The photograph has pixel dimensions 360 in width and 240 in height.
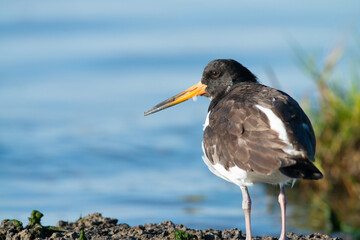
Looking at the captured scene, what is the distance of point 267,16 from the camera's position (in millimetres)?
18266

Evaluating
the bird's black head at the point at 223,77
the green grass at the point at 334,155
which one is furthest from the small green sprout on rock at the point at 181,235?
the green grass at the point at 334,155

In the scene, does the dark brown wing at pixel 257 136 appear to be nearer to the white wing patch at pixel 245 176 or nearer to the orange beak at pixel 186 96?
the white wing patch at pixel 245 176

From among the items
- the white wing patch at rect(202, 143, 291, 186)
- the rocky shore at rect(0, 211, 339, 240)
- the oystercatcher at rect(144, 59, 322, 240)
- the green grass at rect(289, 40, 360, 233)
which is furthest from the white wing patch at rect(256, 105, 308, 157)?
the green grass at rect(289, 40, 360, 233)

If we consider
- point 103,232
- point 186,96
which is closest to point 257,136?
point 103,232

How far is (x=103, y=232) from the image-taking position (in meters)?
6.30

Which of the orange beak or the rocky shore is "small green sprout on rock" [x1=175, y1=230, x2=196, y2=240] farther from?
the orange beak

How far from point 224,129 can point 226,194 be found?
480cm

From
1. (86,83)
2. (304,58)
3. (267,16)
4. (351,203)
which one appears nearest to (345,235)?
(351,203)

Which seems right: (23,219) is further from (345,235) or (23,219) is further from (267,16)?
(267,16)

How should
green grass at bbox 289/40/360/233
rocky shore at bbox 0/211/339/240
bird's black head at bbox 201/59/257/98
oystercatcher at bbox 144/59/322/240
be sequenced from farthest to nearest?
green grass at bbox 289/40/360/233 < bird's black head at bbox 201/59/257/98 < rocky shore at bbox 0/211/339/240 < oystercatcher at bbox 144/59/322/240

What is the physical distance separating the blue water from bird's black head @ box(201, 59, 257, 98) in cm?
252

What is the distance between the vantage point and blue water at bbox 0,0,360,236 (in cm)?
1012

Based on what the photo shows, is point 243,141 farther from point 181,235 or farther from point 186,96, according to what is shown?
point 186,96

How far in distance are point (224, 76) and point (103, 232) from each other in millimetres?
2238
